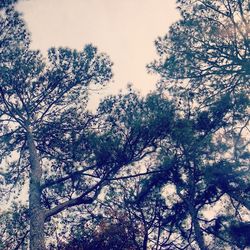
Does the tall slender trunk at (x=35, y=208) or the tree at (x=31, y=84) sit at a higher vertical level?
the tree at (x=31, y=84)

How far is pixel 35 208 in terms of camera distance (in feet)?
31.0

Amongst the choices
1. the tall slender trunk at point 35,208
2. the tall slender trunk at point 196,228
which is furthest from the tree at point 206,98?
the tall slender trunk at point 35,208

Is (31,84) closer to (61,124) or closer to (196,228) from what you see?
(61,124)

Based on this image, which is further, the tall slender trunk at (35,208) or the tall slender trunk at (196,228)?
the tall slender trunk at (196,228)

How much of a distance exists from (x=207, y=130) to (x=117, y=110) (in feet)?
Answer: 11.3

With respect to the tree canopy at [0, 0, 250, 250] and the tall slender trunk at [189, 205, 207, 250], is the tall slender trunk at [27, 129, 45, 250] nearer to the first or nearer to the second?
the tree canopy at [0, 0, 250, 250]

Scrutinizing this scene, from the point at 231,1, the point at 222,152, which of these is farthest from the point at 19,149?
the point at 231,1

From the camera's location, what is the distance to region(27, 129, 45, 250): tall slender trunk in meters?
8.78

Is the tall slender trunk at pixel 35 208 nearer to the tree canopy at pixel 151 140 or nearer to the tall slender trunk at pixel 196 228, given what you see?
the tree canopy at pixel 151 140

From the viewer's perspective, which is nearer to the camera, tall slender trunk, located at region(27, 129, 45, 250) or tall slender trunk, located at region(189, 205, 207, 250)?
tall slender trunk, located at region(27, 129, 45, 250)

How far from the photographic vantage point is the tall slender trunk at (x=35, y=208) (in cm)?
878

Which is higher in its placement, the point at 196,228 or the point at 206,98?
the point at 206,98

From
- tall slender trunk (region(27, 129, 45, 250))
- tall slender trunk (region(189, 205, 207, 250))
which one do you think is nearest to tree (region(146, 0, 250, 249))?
tall slender trunk (region(189, 205, 207, 250))

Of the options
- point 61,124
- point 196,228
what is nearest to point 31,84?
point 61,124
